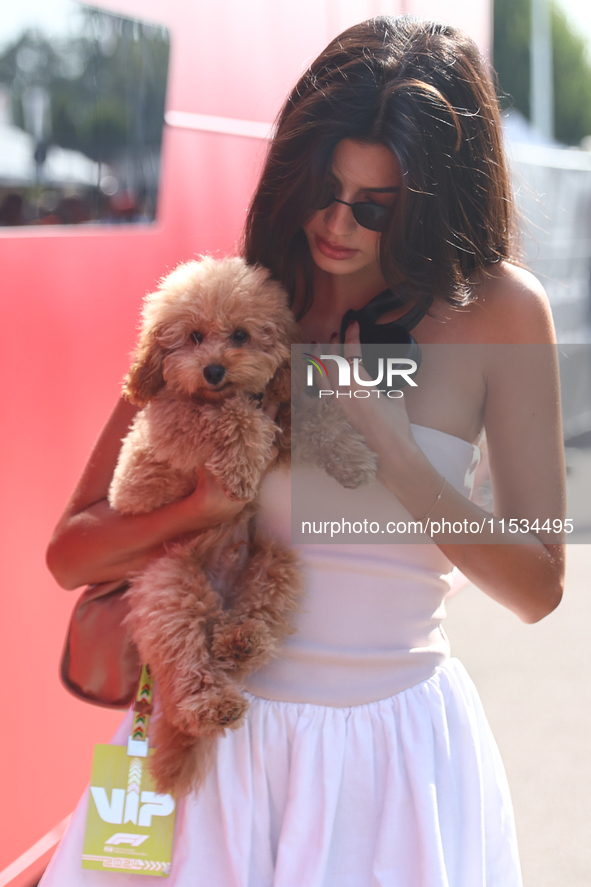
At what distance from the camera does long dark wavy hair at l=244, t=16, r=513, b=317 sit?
4.03ft

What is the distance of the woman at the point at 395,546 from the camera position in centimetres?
114

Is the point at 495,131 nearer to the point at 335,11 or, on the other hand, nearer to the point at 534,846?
the point at 335,11

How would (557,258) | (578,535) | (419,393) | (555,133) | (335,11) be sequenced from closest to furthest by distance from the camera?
(419,393) < (335,11) < (578,535) < (557,258) < (555,133)

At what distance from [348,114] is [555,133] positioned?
74.5ft

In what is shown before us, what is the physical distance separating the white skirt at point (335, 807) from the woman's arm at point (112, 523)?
0.32 metres

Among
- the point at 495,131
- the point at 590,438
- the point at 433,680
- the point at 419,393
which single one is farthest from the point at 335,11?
the point at 590,438

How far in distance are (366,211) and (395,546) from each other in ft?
1.87

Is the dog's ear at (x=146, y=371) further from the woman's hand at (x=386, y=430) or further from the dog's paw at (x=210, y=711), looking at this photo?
the dog's paw at (x=210, y=711)

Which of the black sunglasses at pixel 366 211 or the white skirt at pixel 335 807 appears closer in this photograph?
the white skirt at pixel 335 807

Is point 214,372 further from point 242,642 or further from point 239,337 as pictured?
point 242,642

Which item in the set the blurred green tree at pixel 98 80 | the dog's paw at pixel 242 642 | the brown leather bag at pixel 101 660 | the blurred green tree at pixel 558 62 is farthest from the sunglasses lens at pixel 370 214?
the blurred green tree at pixel 558 62

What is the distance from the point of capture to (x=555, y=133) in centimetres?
2103

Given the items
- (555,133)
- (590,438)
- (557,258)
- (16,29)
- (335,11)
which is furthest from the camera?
(555,133)

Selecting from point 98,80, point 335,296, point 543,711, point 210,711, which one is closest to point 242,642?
point 210,711
